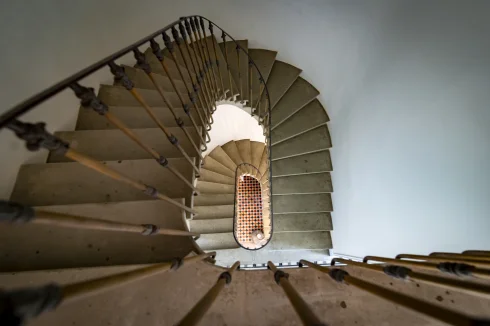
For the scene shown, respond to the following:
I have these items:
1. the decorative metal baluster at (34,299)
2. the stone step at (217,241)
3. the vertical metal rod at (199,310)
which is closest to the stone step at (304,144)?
the stone step at (217,241)

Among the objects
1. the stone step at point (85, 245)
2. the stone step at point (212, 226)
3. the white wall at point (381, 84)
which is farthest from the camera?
the stone step at point (212, 226)

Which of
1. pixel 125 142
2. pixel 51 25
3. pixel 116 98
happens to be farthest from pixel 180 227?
pixel 51 25

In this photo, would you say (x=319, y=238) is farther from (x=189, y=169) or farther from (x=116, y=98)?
(x=116, y=98)

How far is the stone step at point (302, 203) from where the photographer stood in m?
4.10

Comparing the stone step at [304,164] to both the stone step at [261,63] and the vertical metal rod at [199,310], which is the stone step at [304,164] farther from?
the vertical metal rod at [199,310]

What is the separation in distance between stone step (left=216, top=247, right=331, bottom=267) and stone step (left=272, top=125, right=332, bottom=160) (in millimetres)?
1739

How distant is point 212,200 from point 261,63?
11.4ft

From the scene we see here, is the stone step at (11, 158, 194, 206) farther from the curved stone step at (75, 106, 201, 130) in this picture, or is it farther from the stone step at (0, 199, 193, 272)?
the curved stone step at (75, 106, 201, 130)

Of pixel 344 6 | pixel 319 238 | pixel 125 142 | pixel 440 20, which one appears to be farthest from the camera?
pixel 319 238

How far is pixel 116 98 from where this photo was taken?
291 centimetres

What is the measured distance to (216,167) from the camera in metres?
6.79

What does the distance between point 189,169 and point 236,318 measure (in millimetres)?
1313

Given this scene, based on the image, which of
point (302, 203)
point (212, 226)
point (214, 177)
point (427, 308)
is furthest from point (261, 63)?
point (427, 308)

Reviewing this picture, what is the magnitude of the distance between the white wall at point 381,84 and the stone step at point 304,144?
0.21 m
